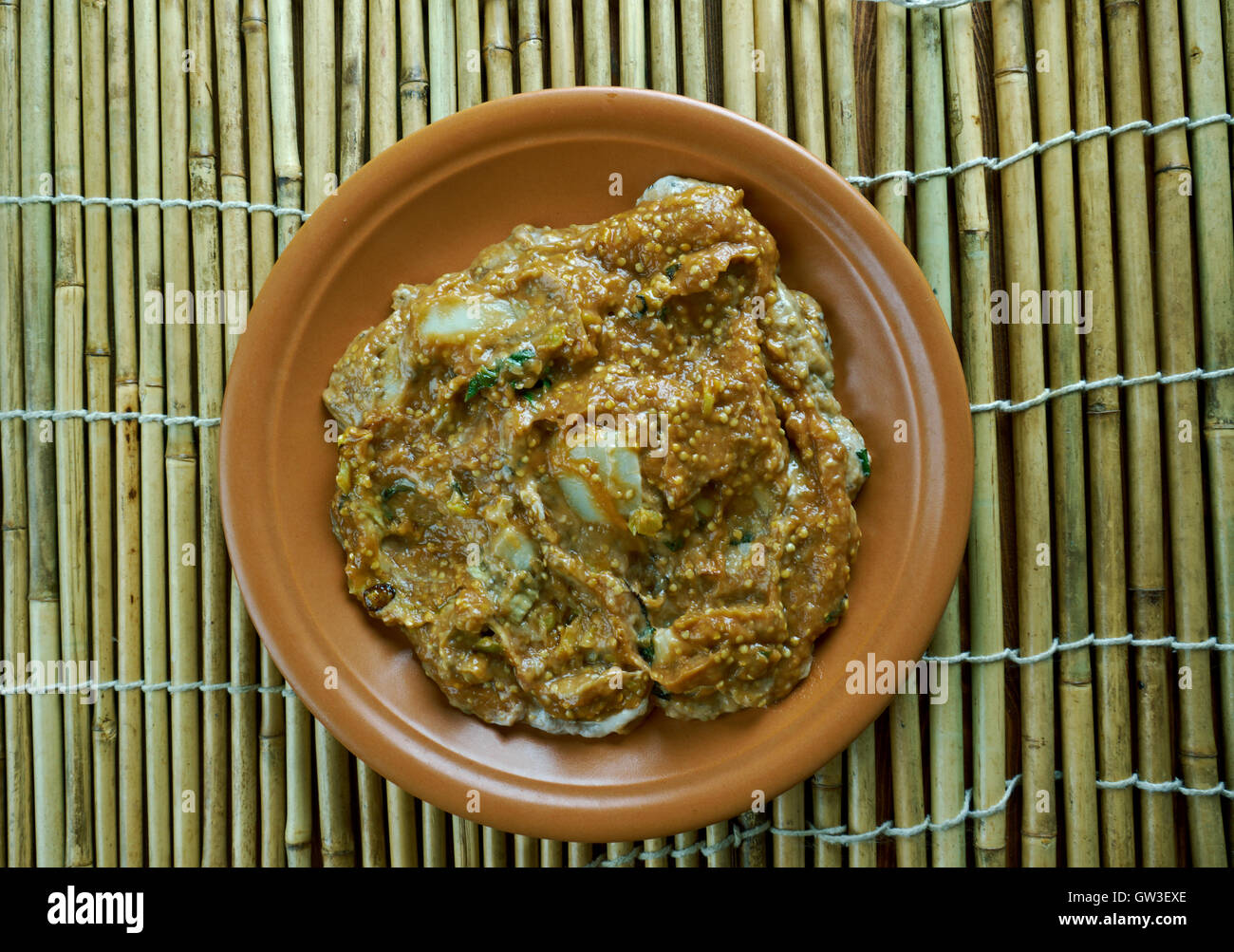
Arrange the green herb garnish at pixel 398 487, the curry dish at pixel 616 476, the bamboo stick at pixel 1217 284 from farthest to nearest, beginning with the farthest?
the bamboo stick at pixel 1217 284
the green herb garnish at pixel 398 487
the curry dish at pixel 616 476

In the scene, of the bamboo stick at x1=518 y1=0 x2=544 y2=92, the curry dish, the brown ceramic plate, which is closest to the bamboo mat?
the bamboo stick at x1=518 y1=0 x2=544 y2=92

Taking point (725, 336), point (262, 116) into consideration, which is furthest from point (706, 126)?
point (262, 116)

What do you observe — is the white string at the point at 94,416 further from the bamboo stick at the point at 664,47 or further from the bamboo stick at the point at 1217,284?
the bamboo stick at the point at 1217,284

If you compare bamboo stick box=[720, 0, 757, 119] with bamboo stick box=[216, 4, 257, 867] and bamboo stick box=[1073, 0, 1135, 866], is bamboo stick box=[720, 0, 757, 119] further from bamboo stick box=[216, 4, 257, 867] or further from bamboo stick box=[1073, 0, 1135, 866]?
bamboo stick box=[216, 4, 257, 867]

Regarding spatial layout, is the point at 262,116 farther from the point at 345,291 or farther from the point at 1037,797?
the point at 1037,797

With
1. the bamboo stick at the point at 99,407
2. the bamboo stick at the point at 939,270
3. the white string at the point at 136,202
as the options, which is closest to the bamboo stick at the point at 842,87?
the bamboo stick at the point at 939,270
